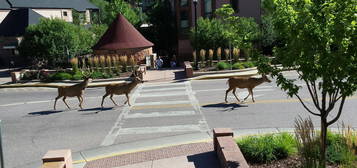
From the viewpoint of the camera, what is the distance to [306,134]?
7949 mm

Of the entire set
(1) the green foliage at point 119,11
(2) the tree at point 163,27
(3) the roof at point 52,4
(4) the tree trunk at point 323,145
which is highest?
(3) the roof at point 52,4

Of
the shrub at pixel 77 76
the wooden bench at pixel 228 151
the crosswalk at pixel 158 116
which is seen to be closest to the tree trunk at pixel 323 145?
the wooden bench at pixel 228 151

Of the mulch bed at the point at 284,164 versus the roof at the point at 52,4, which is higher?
the roof at the point at 52,4

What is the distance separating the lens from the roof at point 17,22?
169 feet

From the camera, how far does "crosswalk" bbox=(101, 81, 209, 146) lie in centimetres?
1340

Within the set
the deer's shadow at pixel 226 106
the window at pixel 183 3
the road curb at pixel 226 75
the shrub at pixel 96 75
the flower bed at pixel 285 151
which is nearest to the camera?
the flower bed at pixel 285 151

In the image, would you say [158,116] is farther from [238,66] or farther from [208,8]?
[208,8]

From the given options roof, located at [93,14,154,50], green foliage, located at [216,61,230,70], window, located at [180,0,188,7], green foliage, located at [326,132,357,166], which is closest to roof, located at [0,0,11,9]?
roof, located at [93,14,154,50]

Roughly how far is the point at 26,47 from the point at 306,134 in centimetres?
3682

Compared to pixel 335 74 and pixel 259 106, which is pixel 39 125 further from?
pixel 335 74

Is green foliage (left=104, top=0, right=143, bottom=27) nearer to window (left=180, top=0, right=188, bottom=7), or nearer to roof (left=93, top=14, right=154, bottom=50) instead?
window (left=180, top=0, right=188, bottom=7)

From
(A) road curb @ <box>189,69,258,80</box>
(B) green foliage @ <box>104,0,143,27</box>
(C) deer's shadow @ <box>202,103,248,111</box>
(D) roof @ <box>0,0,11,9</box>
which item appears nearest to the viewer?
(C) deer's shadow @ <box>202,103,248,111</box>

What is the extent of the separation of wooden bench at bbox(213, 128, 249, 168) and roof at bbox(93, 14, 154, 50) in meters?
26.8

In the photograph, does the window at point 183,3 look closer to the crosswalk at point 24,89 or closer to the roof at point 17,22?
the crosswalk at point 24,89
